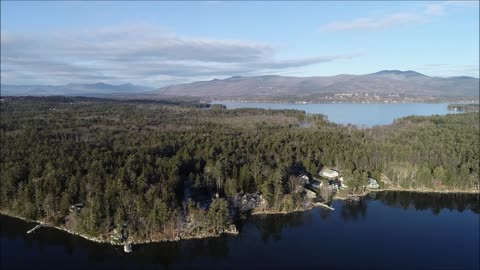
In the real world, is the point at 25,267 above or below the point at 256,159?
below

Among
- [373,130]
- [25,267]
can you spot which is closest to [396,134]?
[373,130]

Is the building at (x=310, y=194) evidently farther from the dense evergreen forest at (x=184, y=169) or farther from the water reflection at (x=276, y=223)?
the water reflection at (x=276, y=223)

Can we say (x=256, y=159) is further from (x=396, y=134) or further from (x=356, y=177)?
(x=396, y=134)

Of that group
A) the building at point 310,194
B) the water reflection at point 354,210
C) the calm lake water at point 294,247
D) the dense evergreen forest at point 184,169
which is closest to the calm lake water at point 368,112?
the dense evergreen forest at point 184,169

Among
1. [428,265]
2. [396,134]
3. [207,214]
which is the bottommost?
[428,265]

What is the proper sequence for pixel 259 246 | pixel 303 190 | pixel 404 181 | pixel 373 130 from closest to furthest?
pixel 259 246
pixel 303 190
pixel 404 181
pixel 373 130

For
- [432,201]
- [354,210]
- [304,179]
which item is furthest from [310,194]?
[432,201]

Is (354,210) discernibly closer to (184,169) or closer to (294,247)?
(294,247)
